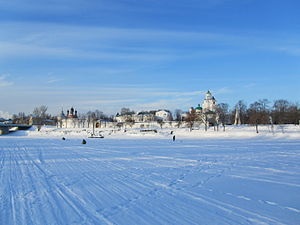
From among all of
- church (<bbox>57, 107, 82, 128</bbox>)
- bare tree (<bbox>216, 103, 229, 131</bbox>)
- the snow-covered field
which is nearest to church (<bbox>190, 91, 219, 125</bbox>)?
bare tree (<bbox>216, 103, 229, 131</bbox>)

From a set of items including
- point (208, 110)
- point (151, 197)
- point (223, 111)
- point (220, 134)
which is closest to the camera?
point (151, 197)

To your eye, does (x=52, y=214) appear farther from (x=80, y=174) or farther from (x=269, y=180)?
(x=269, y=180)

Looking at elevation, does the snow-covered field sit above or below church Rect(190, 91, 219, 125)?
below

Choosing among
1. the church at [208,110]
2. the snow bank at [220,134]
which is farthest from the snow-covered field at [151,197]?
the church at [208,110]

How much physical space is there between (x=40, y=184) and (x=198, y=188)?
17.7 feet

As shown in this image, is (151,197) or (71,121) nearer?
(151,197)

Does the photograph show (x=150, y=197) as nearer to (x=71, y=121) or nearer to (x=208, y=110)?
(x=208, y=110)

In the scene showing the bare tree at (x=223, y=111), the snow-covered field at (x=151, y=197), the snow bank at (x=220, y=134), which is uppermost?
the bare tree at (x=223, y=111)

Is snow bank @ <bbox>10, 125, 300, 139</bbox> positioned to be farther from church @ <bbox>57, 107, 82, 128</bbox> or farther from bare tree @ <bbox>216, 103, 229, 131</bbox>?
church @ <bbox>57, 107, 82, 128</bbox>

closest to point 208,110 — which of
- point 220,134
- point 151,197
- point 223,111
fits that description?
point 223,111

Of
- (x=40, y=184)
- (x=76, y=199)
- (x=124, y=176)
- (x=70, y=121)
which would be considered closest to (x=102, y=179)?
(x=124, y=176)

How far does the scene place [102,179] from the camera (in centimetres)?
1350

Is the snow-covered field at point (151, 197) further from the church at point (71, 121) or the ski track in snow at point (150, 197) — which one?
the church at point (71, 121)

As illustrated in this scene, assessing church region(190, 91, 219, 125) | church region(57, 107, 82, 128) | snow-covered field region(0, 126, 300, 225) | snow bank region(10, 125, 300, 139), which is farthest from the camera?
church region(57, 107, 82, 128)
